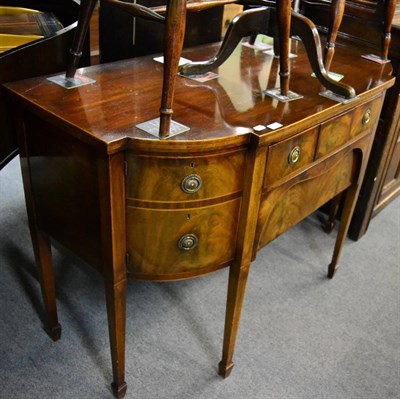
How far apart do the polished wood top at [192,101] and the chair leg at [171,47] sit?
4cm

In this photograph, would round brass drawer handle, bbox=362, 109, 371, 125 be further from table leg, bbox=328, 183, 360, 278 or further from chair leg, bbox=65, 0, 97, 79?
chair leg, bbox=65, 0, 97, 79

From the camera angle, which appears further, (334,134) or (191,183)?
(334,134)

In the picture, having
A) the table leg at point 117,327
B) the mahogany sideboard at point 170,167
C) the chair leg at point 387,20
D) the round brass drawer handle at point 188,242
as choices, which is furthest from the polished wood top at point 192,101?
the table leg at point 117,327

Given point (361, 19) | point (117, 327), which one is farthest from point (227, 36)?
point (117, 327)

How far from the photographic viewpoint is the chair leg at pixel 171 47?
2.94ft

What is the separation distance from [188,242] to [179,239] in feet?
0.08

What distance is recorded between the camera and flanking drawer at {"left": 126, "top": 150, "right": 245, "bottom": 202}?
0.98m

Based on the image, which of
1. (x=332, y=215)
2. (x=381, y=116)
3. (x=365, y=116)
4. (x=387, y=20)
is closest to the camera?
(x=365, y=116)

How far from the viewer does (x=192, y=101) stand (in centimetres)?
114

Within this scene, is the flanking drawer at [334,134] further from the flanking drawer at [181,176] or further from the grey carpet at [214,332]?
the grey carpet at [214,332]

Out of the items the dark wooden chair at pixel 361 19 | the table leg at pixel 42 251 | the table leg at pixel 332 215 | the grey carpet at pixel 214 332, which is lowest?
the grey carpet at pixel 214 332

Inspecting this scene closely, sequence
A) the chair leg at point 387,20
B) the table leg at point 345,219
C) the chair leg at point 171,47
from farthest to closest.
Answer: the table leg at point 345,219, the chair leg at point 387,20, the chair leg at point 171,47

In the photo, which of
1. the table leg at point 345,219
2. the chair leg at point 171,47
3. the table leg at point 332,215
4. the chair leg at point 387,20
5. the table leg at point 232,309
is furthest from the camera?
the table leg at point 332,215

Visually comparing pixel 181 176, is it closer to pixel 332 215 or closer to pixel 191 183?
pixel 191 183
